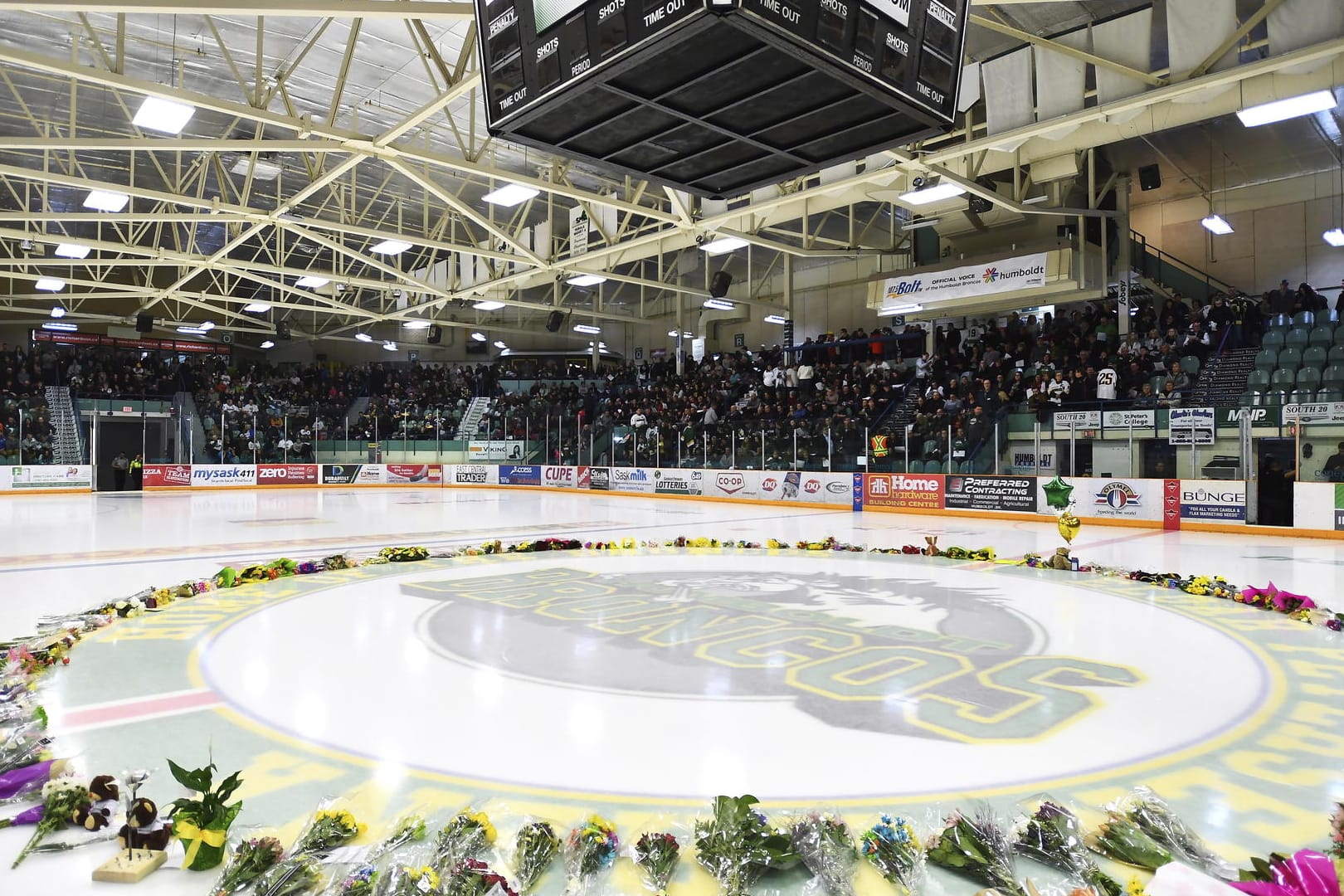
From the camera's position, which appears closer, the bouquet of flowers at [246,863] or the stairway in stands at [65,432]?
the bouquet of flowers at [246,863]

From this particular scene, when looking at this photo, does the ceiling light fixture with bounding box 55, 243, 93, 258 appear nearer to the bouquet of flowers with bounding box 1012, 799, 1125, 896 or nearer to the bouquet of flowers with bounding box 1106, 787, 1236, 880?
the bouquet of flowers with bounding box 1012, 799, 1125, 896

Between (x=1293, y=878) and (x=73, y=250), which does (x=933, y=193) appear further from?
(x=73, y=250)

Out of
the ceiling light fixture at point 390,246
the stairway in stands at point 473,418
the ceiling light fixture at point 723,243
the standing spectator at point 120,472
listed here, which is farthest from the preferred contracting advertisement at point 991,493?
the standing spectator at point 120,472

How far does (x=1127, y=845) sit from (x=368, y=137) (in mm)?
15625

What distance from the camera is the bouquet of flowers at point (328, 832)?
2932 millimetres

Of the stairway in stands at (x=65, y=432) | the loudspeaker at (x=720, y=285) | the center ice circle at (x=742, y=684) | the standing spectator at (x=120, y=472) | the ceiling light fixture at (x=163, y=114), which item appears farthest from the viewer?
the standing spectator at (x=120, y=472)

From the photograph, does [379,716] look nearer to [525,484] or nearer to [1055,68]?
[1055,68]

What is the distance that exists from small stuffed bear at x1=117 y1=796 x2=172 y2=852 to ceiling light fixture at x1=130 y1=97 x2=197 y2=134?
1221 cm

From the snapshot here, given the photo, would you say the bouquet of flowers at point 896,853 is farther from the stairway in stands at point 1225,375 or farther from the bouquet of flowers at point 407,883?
the stairway in stands at point 1225,375

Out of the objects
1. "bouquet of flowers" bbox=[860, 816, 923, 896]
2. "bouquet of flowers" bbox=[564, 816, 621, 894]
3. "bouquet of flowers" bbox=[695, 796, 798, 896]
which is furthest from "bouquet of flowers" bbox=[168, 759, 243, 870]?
"bouquet of flowers" bbox=[860, 816, 923, 896]

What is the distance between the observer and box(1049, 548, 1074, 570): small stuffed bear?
1031 cm

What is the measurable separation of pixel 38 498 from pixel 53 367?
1447 centimetres

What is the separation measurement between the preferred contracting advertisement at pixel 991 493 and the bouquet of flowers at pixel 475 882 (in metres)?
17.9

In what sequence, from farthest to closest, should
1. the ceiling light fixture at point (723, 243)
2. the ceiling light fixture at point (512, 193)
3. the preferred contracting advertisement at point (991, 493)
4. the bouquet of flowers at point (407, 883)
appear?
the ceiling light fixture at point (723, 243), the preferred contracting advertisement at point (991, 493), the ceiling light fixture at point (512, 193), the bouquet of flowers at point (407, 883)
